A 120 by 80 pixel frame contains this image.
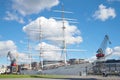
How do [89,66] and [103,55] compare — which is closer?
[89,66]

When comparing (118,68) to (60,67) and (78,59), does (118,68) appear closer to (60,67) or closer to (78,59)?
(60,67)

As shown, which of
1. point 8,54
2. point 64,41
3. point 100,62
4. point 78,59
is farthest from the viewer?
point 8,54

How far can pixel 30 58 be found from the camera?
576 feet

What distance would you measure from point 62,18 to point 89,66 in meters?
38.1

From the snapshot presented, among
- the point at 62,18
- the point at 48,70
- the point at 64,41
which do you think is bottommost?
the point at 48,70

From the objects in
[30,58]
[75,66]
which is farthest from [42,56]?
[75,66]

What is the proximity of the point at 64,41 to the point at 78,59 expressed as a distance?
23432 mm

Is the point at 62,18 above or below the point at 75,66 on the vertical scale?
above

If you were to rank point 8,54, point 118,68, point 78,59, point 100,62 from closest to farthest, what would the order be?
point 100,62, point 118,68, point 78,59, point 8,54

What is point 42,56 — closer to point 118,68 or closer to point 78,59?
point 78,59

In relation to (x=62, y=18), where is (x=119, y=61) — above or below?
below

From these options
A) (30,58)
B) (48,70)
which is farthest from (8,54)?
(48,70)

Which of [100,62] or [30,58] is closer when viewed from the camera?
[100,62]

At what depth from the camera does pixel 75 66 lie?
4446 inches
